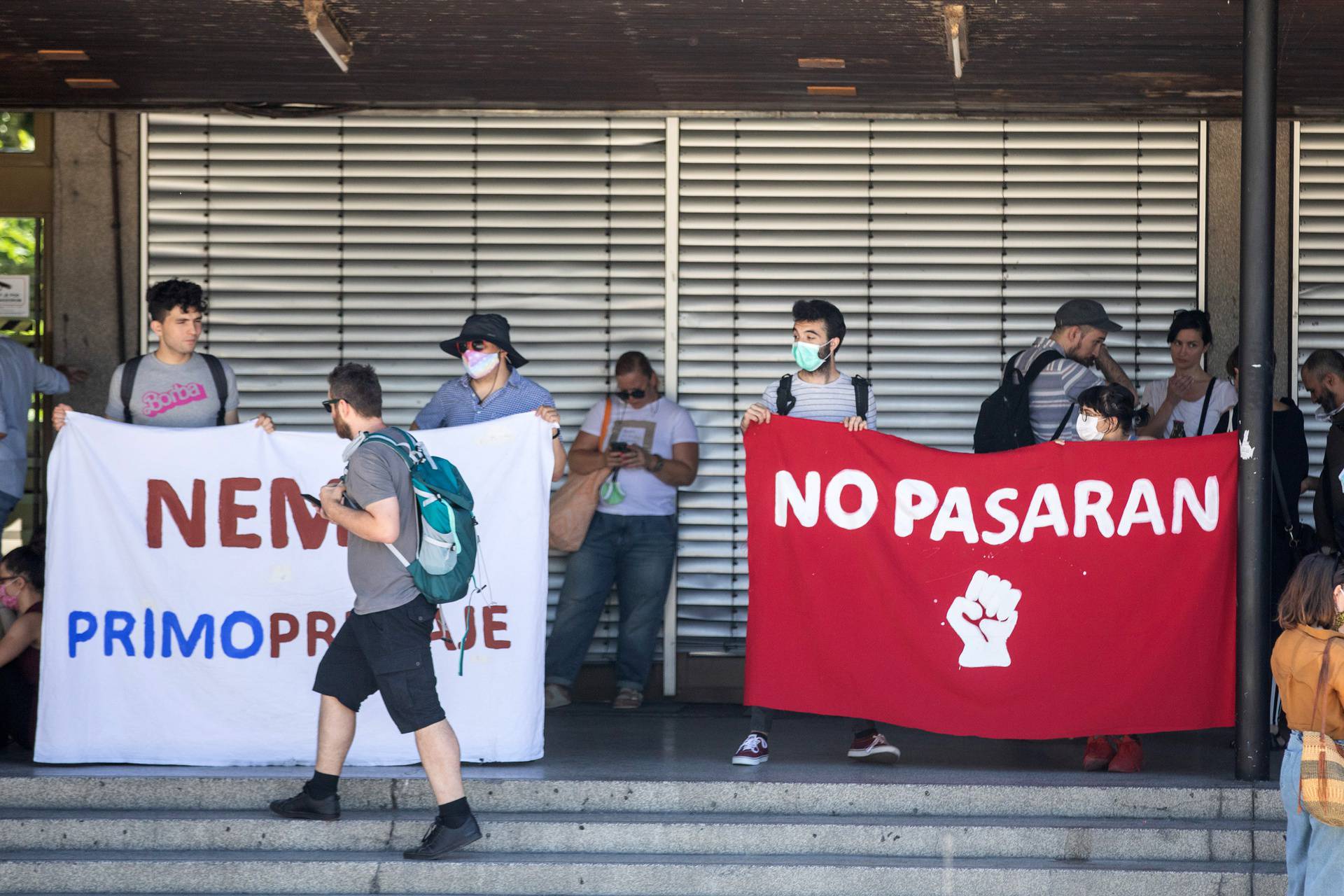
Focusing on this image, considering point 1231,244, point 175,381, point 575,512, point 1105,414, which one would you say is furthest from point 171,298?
point 1231,244

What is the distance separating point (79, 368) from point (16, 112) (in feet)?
5.07

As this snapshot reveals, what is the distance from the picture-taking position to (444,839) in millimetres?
5652

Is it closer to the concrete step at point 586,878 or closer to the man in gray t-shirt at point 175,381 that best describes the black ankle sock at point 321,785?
the concrete step at point 586,878

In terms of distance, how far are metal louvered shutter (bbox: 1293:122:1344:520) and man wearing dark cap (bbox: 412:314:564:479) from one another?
4.42 m

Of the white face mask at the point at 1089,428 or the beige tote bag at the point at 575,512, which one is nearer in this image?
the white face mask at the point at 1089,428

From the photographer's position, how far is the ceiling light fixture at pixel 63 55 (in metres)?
7.32

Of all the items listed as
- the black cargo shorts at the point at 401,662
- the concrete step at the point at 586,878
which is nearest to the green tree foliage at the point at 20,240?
the concrete step at the point at 586,878

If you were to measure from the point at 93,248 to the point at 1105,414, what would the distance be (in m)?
5.64

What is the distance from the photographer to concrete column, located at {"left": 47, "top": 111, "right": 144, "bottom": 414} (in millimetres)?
8555

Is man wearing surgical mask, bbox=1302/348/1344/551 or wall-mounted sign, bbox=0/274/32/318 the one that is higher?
wall-mounted sign, bbox=0/274/32/318

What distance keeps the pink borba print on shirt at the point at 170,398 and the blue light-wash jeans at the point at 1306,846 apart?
→ 4.78 m

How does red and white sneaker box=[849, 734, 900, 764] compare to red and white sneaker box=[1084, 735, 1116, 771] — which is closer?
red and white sneaker box=[1084, 735, 1116, 771]

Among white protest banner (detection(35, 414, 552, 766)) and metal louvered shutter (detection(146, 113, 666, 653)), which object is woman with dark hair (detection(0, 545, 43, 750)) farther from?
metal louvered shutter (detection(146, 113, 666, 653))

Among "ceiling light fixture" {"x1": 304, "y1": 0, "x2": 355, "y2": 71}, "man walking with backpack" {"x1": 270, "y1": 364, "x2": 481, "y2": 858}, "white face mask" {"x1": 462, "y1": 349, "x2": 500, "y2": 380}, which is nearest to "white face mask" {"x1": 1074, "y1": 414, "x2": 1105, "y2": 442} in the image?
"white face mask" {"x1": 462, "y1": 349, "x2": 500, "y2": 380}
